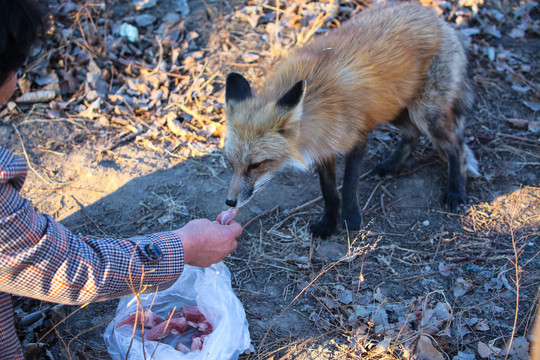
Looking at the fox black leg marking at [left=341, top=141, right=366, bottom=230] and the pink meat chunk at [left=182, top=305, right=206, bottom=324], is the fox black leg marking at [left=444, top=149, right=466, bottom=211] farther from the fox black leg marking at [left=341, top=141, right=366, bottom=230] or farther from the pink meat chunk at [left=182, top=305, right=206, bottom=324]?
the pink meat chunk at [left=182, top=305, right=206, bottom=324]

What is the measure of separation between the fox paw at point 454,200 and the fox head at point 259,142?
145 cm

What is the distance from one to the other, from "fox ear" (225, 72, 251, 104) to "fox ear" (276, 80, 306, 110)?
17.7 inches

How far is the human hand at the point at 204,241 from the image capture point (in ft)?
6.61

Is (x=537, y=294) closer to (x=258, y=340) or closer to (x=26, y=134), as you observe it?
(x=258, y=340)

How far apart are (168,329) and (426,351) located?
4.71 ft

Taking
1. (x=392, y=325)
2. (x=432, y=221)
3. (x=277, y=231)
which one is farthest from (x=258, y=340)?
(x=432, y=221)

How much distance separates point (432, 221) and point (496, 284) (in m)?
0.81

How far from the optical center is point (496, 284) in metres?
2.72

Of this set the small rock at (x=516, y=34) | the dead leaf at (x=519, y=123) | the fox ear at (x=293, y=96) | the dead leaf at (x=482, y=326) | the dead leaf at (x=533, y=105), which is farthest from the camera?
the small rock at (x=516, y=34)

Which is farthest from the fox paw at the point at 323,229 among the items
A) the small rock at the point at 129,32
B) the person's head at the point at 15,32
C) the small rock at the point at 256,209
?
the small rock at the point at 129,32

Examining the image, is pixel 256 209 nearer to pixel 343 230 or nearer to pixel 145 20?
pixel 343 230

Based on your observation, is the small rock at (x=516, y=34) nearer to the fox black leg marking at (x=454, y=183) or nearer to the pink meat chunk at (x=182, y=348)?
the fox black leg marking at (x=454, y=183)

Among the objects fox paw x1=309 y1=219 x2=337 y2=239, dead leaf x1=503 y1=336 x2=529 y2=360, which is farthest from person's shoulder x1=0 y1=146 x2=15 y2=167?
dead leaf x1=503 y1=336 x2=529 y2=360

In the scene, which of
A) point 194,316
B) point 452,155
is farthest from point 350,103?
point 194,316
